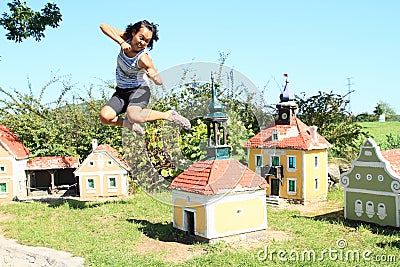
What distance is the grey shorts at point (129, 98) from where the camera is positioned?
3377mm

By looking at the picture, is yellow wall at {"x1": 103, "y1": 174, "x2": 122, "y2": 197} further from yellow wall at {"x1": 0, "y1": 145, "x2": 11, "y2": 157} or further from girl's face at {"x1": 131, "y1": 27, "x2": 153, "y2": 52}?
girl's face at {"x1": 131, "y1": 27, "x2": 153, "y2": 52}

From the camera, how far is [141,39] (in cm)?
314

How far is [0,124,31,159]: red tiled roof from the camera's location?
15659 millimetres

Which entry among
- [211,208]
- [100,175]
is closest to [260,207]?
[211,208]

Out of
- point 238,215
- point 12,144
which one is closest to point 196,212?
point 238,215

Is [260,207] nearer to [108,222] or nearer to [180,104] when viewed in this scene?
[108,222]

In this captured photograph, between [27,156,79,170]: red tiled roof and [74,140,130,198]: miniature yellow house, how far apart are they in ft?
4.05

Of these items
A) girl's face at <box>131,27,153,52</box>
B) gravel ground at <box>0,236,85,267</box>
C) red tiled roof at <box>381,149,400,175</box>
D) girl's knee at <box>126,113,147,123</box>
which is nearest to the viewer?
girl's face at <box>131,27,153,52</box>

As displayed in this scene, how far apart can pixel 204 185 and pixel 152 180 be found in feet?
17.4

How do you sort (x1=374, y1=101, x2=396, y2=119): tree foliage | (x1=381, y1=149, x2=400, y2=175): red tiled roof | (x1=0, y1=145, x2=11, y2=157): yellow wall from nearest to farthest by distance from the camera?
(x1=381, y1=149, x2=400, y2=175): red tiled roof
(x1=0, y1=145, x2=11, y2=157): yellow wall
(x1=374, y1=101, x2=396, y2=119): tree foliage

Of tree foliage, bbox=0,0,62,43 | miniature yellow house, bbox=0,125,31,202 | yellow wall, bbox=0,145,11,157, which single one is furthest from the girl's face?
yellow wall, bbox=0,145,11,157

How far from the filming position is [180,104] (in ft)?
12.3

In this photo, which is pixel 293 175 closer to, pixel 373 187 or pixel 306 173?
pixel 306 173

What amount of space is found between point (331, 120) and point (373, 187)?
31.4ft
